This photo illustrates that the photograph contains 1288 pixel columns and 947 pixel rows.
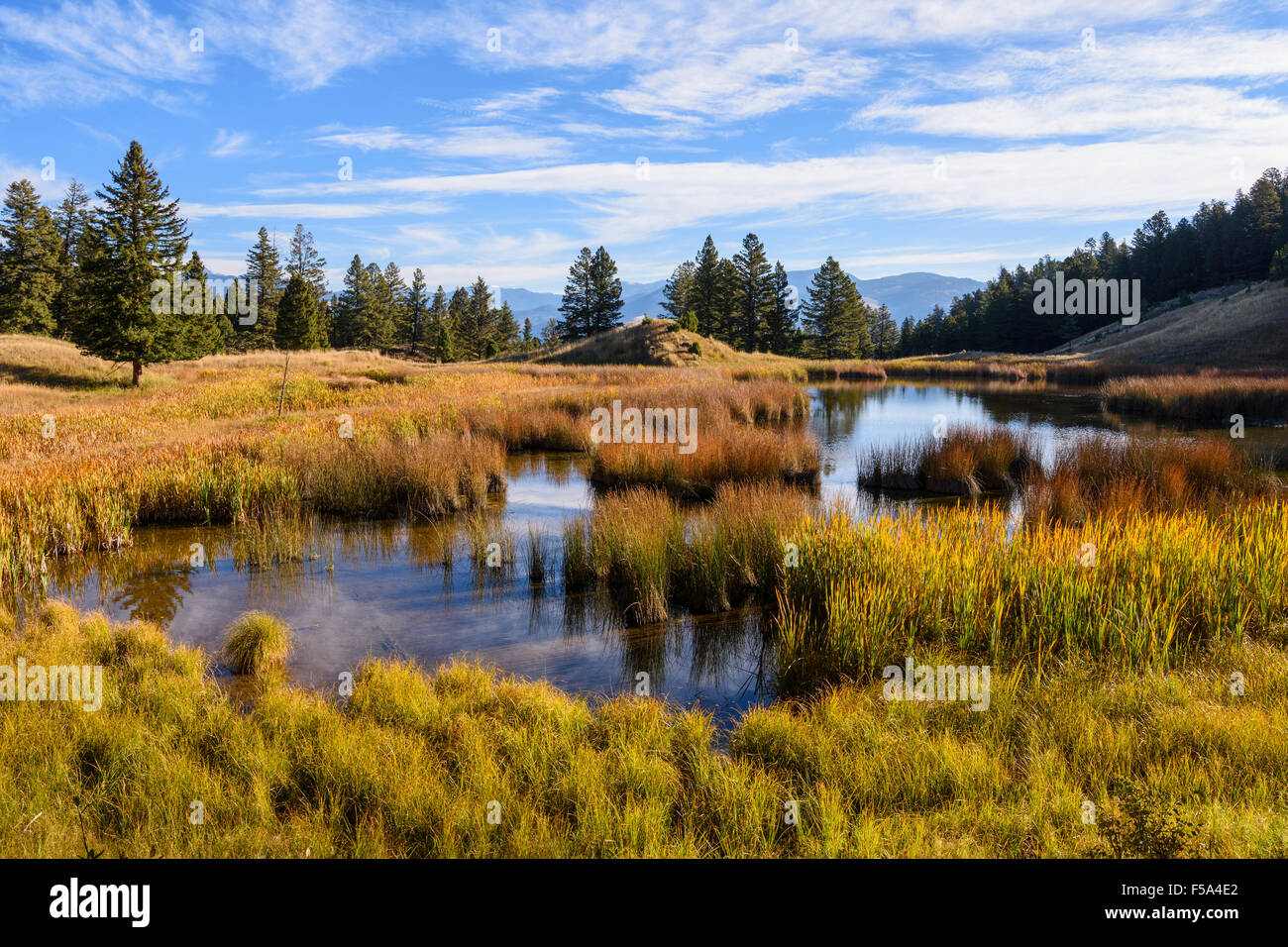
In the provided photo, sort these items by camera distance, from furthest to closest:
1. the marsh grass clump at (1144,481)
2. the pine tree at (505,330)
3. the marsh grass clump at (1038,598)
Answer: the pine tree at (505,330) < the marsh grass clump at (1144,481) < the marsh grass clump at (1038,598)

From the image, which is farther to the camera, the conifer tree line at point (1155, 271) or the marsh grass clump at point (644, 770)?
the conifer tree line at point (1155, 271)

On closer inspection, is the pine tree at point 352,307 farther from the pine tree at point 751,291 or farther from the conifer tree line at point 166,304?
the pine tree at point 751,291

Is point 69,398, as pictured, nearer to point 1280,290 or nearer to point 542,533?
point 542,533

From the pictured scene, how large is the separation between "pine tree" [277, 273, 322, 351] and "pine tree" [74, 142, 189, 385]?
5.29 metres

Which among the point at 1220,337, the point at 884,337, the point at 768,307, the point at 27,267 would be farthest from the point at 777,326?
the point at 27,267

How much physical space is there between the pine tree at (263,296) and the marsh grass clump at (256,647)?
65.9 metres

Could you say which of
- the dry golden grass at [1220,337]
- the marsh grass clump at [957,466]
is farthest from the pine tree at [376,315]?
the marsh grass clump at [957,466]

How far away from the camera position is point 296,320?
114ft

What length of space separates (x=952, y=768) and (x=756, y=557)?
14.0 feet

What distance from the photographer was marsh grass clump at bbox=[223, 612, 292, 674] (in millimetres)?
6066

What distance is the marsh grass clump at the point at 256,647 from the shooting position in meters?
6.07
